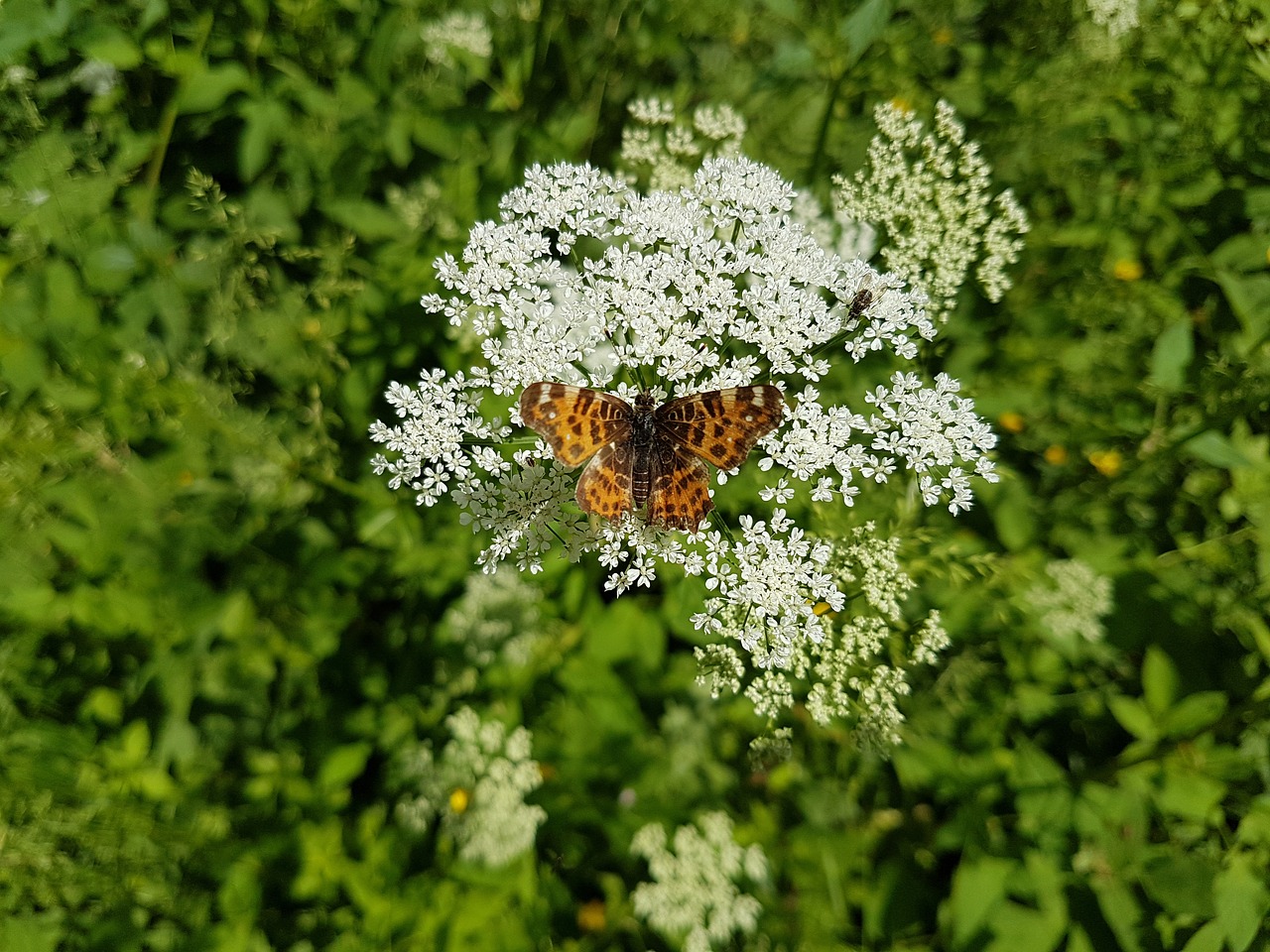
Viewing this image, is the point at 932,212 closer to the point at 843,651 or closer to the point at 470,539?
the point at 843,651

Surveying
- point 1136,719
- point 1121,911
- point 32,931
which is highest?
point 1136,719

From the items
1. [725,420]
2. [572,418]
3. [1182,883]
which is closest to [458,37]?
[572,418]

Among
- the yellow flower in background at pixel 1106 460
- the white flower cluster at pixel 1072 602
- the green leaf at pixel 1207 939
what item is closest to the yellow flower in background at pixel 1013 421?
the yellow flower in background at pixel 1106 460

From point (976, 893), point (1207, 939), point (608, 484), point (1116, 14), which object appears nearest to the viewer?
point (608, 484)

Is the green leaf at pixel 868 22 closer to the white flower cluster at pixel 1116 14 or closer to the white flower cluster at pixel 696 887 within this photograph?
the white flower cluster at pixel 1116 14

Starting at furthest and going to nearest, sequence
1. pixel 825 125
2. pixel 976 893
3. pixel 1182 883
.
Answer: pixel 825 125, pixel 976 893, pixel 1182 883

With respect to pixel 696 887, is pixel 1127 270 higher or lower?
higher

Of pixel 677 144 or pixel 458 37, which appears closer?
pixel 677 144

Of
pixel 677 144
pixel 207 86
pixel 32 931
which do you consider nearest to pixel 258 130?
pixel 207 86

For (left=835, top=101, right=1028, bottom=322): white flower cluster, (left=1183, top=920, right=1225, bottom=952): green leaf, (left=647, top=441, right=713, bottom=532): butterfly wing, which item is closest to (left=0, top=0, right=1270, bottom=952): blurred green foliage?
(left=1183, top=920, right=1225, bottom=952): green leaf
